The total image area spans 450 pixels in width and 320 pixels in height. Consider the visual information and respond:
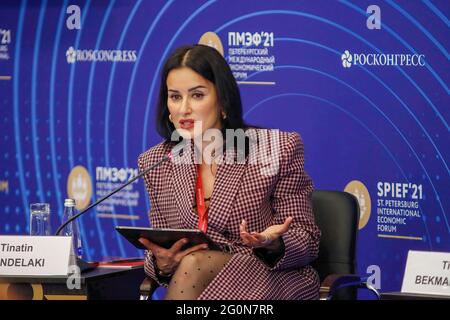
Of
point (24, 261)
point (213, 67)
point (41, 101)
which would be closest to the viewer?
point (24, 261)

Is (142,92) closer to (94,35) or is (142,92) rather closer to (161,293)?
(94,35)

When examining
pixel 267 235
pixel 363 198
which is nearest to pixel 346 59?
pixel 363 198

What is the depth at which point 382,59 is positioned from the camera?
15.7ft

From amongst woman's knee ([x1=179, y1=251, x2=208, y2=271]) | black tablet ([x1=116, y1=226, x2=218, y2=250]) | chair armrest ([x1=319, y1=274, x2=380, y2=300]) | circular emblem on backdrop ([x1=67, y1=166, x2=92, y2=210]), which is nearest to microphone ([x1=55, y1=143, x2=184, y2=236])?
black tablet ([x1=116, y1=226, x2=218, y2=250])

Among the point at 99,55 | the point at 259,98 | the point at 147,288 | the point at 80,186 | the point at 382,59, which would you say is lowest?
the point at 147,288

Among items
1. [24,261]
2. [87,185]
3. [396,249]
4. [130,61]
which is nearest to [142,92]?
[130,61]

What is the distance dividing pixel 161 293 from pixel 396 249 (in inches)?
67.6

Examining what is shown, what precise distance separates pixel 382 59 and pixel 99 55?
2.05 meters

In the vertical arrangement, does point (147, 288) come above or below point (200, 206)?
below

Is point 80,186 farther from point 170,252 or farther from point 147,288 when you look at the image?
point 170,252

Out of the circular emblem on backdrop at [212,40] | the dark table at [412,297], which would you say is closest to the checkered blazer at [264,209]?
the dark table at [412,297]

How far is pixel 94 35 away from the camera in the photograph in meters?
5.99

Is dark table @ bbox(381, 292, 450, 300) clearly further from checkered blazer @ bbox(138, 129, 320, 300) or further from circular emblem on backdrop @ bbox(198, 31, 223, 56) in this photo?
circular emblem on backdrop @ bbox(198, 31, 223, 56)

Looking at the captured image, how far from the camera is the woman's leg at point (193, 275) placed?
3.38 metres
